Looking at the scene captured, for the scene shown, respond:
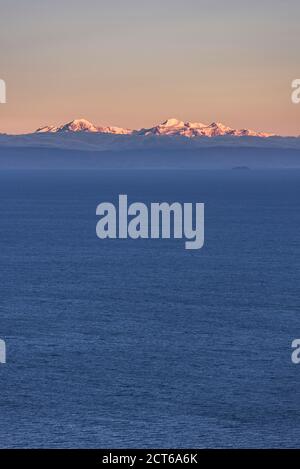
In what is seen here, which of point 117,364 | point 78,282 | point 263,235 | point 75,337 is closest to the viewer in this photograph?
point 117,364

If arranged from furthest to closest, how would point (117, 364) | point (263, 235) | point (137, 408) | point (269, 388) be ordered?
point (263, 235) < point (117, 364) < point (269, 388) < point (137, 408)

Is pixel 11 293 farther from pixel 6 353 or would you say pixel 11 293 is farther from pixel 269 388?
pixel 269 388
